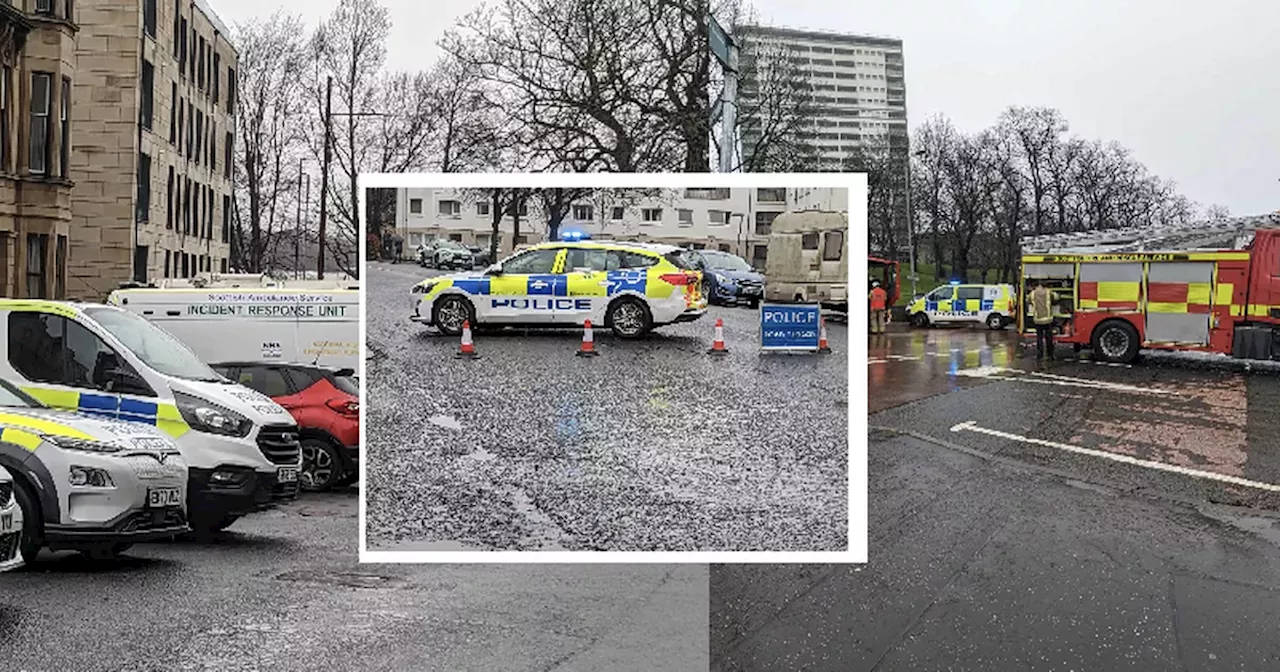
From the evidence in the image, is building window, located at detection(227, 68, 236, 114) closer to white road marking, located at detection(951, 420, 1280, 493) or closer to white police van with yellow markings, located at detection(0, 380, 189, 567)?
white police van with yellow markings, located at detection(0, 380, 189, 567)

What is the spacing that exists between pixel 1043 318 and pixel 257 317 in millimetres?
5090

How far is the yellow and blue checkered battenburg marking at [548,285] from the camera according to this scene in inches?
130

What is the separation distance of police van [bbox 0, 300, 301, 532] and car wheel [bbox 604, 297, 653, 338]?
6.18 ft

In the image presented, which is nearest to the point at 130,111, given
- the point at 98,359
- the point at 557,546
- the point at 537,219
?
the point at 98,359

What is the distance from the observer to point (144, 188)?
5492 mm

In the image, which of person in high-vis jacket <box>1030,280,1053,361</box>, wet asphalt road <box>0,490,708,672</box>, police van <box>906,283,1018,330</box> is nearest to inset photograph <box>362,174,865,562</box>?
wet asphalt road <box>0,490,708,672</box>

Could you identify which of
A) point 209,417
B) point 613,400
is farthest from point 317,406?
point 613,400

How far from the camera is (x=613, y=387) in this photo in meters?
3.15

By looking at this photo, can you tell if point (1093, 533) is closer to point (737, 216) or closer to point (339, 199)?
point (737, 216)

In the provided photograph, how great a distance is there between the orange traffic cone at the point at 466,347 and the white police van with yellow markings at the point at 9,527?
1836 mm

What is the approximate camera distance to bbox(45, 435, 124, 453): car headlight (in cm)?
395

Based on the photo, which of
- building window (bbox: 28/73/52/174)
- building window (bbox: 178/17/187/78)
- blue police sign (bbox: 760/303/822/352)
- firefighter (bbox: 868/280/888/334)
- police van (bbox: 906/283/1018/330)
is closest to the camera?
blue police sign (bbox: 760/303/822/352)

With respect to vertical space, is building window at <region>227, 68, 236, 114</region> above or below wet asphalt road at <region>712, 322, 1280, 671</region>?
above

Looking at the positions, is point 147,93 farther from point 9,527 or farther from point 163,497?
point 9,527
